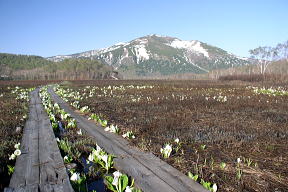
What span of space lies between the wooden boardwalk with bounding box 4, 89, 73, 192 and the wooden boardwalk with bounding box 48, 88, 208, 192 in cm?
101

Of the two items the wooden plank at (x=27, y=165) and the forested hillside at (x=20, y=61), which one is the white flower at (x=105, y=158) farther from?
the forested hillside at (x=20, y=61)

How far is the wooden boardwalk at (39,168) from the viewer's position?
298 centimetres

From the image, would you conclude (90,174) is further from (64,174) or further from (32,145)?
(32,145)

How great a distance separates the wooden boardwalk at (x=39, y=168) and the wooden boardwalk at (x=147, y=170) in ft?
3.32

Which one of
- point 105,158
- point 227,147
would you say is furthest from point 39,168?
point 227,147

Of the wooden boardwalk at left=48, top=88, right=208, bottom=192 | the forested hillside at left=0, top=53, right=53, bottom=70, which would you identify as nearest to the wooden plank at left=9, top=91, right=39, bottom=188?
the wooden boardwalk at left=48, top=88, right=208, bottom=192

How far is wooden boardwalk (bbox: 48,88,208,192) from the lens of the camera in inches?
123

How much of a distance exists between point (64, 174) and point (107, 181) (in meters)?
0.69

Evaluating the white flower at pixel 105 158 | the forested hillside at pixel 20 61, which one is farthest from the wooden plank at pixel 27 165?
the forested hillside at pixel 20 61

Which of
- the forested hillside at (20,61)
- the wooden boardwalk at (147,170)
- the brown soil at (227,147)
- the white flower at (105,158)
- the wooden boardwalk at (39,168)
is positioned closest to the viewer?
the wooden boardwalk at (39,168)

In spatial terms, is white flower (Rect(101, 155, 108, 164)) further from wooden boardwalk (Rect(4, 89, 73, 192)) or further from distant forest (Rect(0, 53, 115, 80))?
distant forest (Rect(0, 53, 115, 80))

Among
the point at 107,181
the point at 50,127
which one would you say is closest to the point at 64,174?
the point at 107,181

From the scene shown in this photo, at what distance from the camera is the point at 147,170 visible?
146 inches

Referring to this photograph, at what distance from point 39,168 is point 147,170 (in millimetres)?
1792
